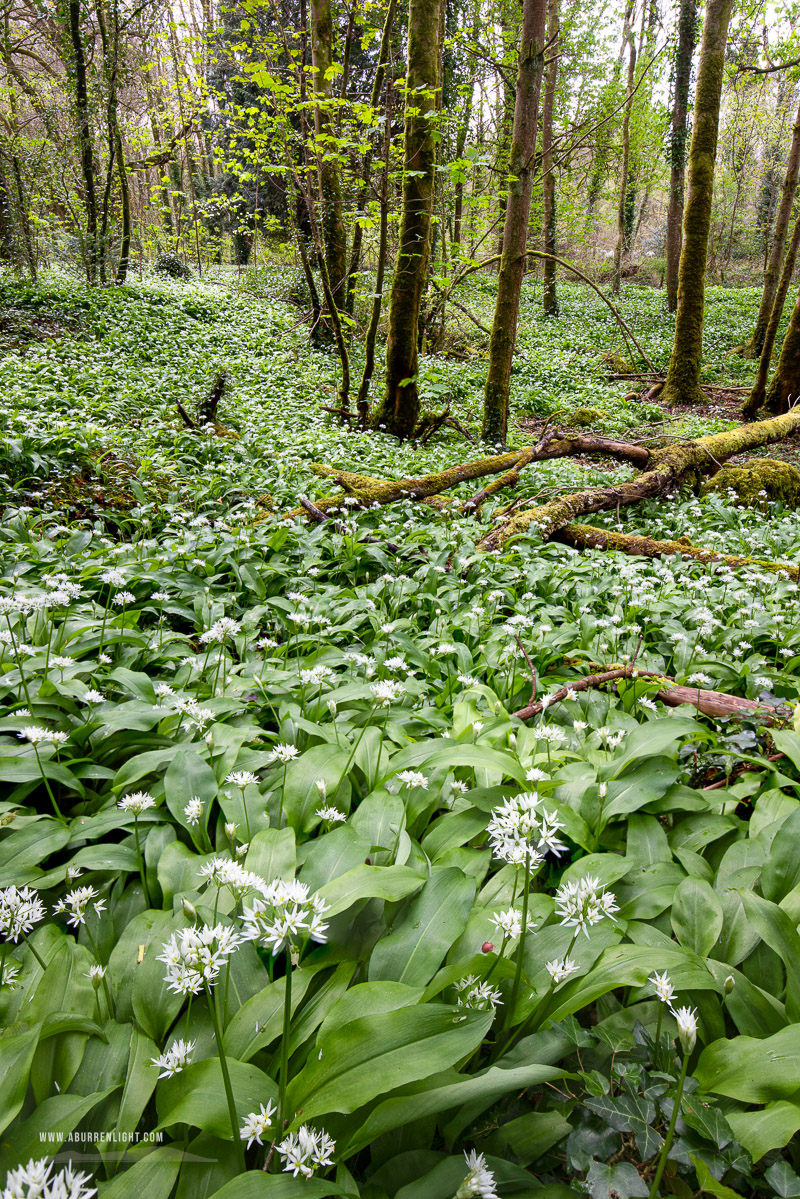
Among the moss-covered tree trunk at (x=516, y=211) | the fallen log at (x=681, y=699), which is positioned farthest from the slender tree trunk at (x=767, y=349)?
the fallen log at (x=681, y=699)

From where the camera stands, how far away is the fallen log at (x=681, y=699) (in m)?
2.18

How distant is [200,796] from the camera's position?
169 cm

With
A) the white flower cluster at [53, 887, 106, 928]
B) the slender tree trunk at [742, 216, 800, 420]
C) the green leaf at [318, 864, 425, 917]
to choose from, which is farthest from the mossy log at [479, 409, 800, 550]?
the white flower cluster at [53, 887, 106, 928]

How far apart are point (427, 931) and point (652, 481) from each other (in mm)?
5809

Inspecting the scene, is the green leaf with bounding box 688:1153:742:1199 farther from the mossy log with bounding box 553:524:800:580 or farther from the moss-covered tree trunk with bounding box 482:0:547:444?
the moss-covered tree trunk with bounding box 482:0:547:444

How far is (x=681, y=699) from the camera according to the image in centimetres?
239

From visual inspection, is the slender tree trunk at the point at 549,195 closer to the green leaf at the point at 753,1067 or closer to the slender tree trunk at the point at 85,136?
the slender tree trunk at the point at 85,136

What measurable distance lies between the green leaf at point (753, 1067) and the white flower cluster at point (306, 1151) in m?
0.64

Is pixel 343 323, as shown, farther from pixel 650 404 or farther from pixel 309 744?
pixel 309 744

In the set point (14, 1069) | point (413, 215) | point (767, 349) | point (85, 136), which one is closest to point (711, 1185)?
point (14, 1069)

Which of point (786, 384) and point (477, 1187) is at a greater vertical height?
point (786, 384)

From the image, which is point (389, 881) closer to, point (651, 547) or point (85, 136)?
point (651, 547)

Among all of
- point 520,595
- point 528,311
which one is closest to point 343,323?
point 520,595

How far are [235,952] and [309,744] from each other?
0.91 m
